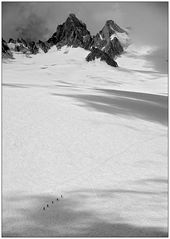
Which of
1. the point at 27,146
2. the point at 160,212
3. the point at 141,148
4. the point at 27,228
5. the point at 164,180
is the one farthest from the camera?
the point at 141,148

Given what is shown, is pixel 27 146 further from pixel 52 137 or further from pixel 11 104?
pixel 11 104

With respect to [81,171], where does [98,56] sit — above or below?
above

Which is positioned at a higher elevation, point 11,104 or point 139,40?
point 139,40

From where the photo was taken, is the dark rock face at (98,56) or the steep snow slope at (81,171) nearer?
the steep snow slope at (81,171)

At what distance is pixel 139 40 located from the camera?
198250 mm

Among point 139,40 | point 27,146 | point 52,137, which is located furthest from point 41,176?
point 139,40

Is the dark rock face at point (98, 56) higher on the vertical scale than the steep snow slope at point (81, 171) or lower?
higher

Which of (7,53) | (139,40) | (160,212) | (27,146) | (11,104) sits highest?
(139,40)

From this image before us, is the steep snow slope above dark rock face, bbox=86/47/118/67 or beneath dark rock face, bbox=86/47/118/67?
beneath

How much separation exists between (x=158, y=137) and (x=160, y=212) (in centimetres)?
673

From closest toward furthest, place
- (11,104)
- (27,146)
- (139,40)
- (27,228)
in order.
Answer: (27,228), (27,146), (11,104), (139,40)

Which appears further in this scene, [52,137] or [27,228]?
[52,137]

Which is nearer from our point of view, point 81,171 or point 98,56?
point 81,171

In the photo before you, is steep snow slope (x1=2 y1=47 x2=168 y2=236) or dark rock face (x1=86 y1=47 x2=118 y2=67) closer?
steep snow slope (x1=2 y1=47 x2=168 y2=236)
